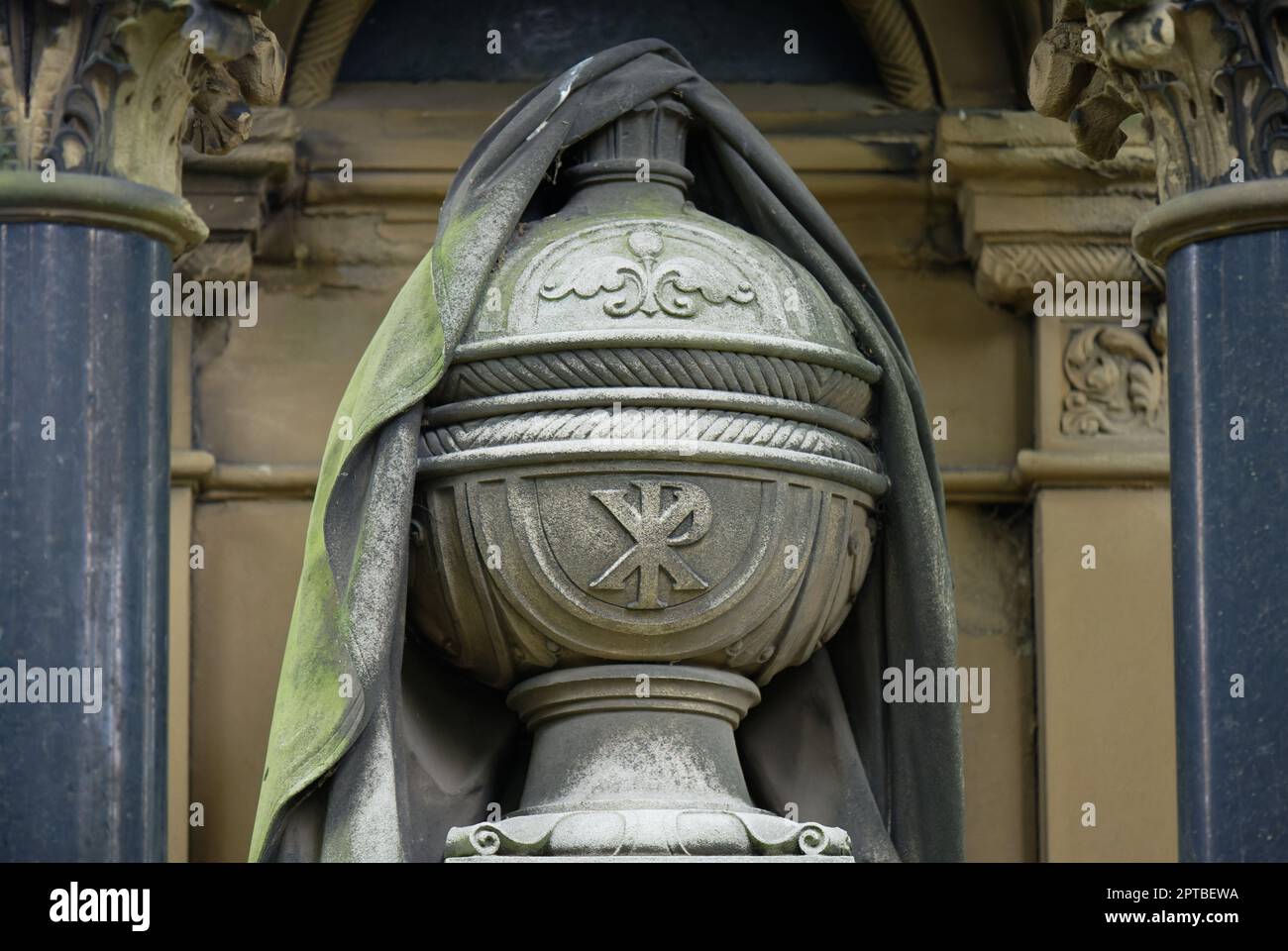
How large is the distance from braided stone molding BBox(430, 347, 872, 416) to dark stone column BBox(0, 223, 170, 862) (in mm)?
633

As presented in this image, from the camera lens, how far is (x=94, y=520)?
23.3 feet

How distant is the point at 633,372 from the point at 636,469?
20 centimetres

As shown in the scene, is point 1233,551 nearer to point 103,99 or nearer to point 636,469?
point 636,469

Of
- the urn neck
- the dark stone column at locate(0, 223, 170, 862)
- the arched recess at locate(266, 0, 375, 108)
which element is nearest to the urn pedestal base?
the dark stone column at locate(0, 223, 170, 862)

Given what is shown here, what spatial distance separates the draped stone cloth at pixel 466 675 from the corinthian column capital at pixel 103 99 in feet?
1.86

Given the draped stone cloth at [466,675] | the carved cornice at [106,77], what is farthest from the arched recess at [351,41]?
the carved cornice at [106,77]

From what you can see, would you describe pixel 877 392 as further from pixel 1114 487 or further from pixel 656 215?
pixel 1114 487

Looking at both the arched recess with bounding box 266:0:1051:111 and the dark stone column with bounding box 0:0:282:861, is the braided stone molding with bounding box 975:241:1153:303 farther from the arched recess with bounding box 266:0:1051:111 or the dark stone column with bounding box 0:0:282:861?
the dark stone column with bounding box 0:0:282:861

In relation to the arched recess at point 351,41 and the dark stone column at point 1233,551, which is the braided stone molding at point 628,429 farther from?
the arched recess at point 351,41

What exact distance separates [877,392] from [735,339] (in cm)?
51

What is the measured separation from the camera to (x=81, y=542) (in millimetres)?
7082

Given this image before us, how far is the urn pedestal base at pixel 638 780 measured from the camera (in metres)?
6.92

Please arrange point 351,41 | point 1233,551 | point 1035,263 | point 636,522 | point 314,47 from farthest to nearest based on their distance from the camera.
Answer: point 351,41, point 314,47, point 1035,263, point 1233,551, point 636,522

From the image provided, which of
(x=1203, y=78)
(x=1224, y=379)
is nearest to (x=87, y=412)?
A: (x=1224, y=379)
